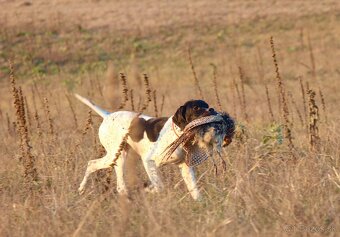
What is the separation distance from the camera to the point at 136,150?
629 cm

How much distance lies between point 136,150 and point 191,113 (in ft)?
3.02

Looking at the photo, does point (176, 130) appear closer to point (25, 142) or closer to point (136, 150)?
point (136, 150)

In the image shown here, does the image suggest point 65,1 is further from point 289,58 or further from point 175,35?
point 289,58

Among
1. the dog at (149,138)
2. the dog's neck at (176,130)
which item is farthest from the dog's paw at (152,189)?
the dog's neck at (176,130)

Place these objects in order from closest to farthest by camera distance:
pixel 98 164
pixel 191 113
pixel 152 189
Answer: pixel 152 189 < pixel 191 113 < pixel 98 164

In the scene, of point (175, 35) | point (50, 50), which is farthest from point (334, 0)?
point (50, 50)

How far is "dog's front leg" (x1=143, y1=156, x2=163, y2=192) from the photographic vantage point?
5438mm

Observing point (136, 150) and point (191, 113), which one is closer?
point (191, 113)

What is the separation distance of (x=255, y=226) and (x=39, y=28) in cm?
2627

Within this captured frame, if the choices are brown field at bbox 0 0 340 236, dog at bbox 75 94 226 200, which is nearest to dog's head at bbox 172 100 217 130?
dog at bbox 75 94 226 200

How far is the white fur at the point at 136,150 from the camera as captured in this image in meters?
5.70

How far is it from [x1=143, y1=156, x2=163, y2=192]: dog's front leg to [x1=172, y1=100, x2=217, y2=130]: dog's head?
402 mm

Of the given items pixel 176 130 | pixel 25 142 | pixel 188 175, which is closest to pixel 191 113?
pixel 176 130

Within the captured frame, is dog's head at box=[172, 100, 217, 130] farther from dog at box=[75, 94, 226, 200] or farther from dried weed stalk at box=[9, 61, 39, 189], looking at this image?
dried weed stalk at box=[9, 61, 39, 189]
